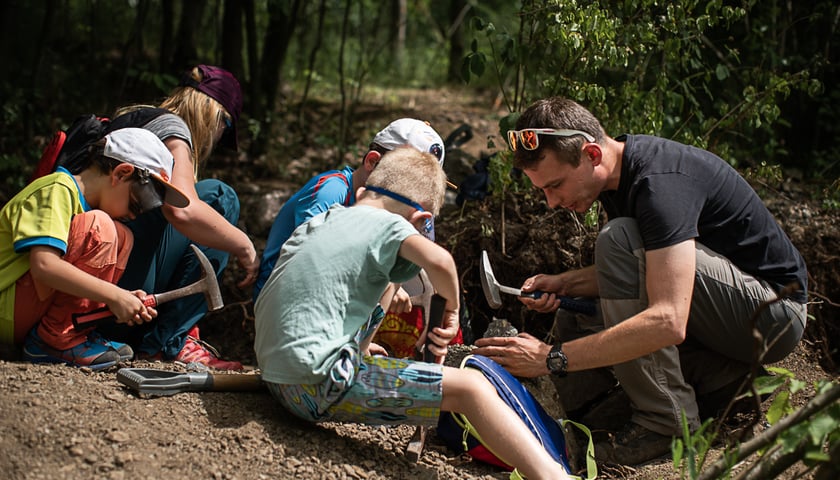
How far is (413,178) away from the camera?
2.64m

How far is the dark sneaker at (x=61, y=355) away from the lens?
296 cm

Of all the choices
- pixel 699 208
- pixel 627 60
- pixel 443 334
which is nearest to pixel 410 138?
pixel 443 334

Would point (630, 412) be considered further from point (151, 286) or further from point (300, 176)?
point (300, 176)

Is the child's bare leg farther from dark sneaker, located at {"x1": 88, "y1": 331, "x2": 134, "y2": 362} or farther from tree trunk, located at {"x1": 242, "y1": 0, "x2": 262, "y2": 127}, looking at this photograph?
tree trunk, located at {"x1": 242, "y1": 0, "x2": 262, "y2": 127}

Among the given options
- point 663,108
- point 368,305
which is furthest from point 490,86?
point 368,305

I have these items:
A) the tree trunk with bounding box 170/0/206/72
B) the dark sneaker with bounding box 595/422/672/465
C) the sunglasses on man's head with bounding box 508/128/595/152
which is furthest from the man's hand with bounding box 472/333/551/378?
the tree trunk with bounding box 170/0/206/72

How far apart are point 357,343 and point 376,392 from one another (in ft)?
0.55

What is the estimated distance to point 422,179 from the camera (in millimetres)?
2652

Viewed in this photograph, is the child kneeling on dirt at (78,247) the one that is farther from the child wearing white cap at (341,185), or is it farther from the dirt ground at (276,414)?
the child wearing white cap at (341,185)

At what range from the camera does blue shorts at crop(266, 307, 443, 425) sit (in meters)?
2.45

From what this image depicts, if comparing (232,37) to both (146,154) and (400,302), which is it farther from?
(400,302)

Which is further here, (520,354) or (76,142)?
(76,142)

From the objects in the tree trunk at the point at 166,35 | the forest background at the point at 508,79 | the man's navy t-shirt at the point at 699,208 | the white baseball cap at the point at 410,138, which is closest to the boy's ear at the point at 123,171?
the white baseball cap at the point at 410,138

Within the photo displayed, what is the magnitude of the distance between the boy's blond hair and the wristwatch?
0.65 m
